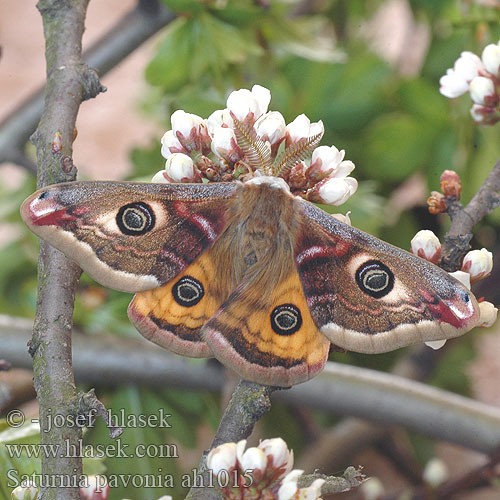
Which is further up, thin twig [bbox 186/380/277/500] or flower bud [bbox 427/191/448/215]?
flower bud [bbox 427/191/448/215]

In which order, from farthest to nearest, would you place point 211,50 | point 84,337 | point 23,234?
point 23,234
point 84,337
point 211,50

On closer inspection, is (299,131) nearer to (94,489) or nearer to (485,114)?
(485,114)

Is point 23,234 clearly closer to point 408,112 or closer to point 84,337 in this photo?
point 84,337

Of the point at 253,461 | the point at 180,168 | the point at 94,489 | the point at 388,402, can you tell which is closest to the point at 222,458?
the point at 253,461

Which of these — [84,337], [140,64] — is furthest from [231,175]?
[140,64]

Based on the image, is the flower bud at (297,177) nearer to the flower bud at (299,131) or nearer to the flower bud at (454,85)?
the flower bud at (299,131)

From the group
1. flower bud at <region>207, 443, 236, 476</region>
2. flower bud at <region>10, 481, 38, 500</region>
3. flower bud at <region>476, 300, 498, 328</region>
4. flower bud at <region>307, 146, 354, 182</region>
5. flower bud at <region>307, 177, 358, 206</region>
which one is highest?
flower bud at <region>307, 146, 354, 182</region>

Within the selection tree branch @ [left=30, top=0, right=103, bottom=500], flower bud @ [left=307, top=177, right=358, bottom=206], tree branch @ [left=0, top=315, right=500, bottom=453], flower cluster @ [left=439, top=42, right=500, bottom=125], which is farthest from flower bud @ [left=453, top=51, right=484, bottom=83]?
tree branch @ [left=0, top=315, right=500, bottom=453]

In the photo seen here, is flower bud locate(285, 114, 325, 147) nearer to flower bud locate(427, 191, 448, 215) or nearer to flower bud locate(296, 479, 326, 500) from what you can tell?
flower bud locate(427, 191, 448, 215)

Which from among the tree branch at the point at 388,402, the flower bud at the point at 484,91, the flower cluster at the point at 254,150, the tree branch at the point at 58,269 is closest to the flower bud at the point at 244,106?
the flower cluster at the point at 254,150
